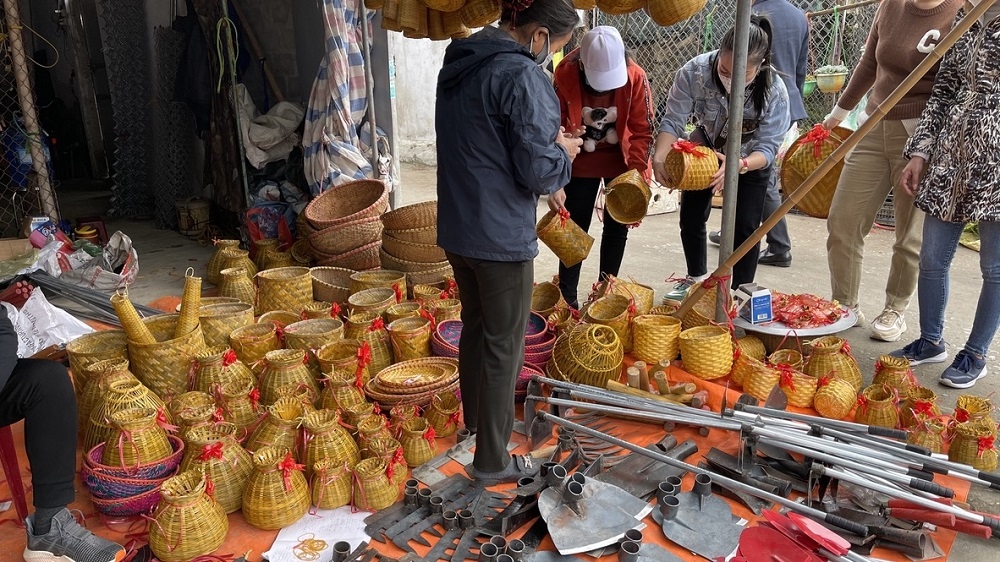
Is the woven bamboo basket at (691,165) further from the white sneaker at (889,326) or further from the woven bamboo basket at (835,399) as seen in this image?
the white sneaker at (889,326)

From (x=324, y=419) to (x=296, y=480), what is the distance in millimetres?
302

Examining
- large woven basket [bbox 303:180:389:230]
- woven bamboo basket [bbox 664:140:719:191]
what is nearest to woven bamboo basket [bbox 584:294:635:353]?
woven bamboo basket [bbox 664:140:719:191]

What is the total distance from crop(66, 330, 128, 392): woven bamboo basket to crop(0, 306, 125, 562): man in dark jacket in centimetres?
73

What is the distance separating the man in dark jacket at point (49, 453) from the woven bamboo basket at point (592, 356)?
1.93 metres

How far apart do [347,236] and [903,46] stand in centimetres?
327

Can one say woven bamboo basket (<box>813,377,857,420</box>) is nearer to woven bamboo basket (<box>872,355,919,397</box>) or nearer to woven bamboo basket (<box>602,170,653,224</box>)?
woven bamboo basket (<box>872,355,919,397</box>)

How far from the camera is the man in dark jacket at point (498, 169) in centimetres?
227

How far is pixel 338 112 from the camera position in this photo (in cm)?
493

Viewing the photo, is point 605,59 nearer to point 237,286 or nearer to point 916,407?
point 916,407

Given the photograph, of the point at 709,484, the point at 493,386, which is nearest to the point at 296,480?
the point at 493,386

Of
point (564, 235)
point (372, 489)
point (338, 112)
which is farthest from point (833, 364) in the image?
point (338, 112)

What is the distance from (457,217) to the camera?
7.90 ft

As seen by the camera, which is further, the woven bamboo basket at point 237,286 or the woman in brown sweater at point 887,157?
the woven bamboo basket at point 237,286

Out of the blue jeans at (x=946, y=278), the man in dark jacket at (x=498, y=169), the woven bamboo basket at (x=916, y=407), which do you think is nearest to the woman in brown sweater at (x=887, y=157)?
the blue jeans at (x=946, y=278)
